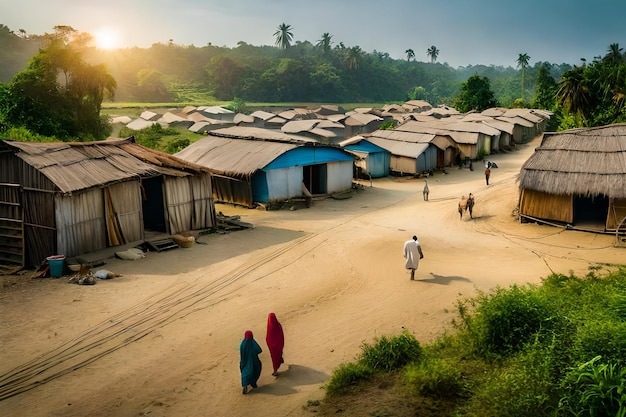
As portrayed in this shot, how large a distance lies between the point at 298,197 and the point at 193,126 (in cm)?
3614

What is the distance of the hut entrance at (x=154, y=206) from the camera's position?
22562 millimetres

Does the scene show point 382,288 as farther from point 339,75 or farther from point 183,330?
point 339,75

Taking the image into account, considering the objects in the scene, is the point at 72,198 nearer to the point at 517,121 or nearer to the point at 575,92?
the point at 575,92

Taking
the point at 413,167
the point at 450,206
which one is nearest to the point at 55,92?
the point at 413,167

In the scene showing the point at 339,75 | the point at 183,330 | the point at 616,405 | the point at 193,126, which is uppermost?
the point at 339,75

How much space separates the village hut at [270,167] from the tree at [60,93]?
1121cm

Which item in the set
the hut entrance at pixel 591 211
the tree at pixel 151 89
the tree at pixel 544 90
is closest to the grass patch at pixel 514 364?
the hut entrance at pixel 591 211

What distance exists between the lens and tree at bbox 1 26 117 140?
36.1m

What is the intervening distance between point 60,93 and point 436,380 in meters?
38.6

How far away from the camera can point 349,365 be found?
10.0 m

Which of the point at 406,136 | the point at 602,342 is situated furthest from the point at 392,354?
the point at 406,136

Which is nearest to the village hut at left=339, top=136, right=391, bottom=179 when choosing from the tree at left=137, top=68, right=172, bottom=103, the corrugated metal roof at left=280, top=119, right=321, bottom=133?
the corrugated metal roof at left=280, top=119, right=321, bottom=133

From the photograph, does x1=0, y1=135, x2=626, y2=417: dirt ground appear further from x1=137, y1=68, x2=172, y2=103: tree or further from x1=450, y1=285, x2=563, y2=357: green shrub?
x1=137, y1=68, x2=172, y2=103: tree

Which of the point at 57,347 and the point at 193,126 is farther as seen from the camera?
the point at 193,126
